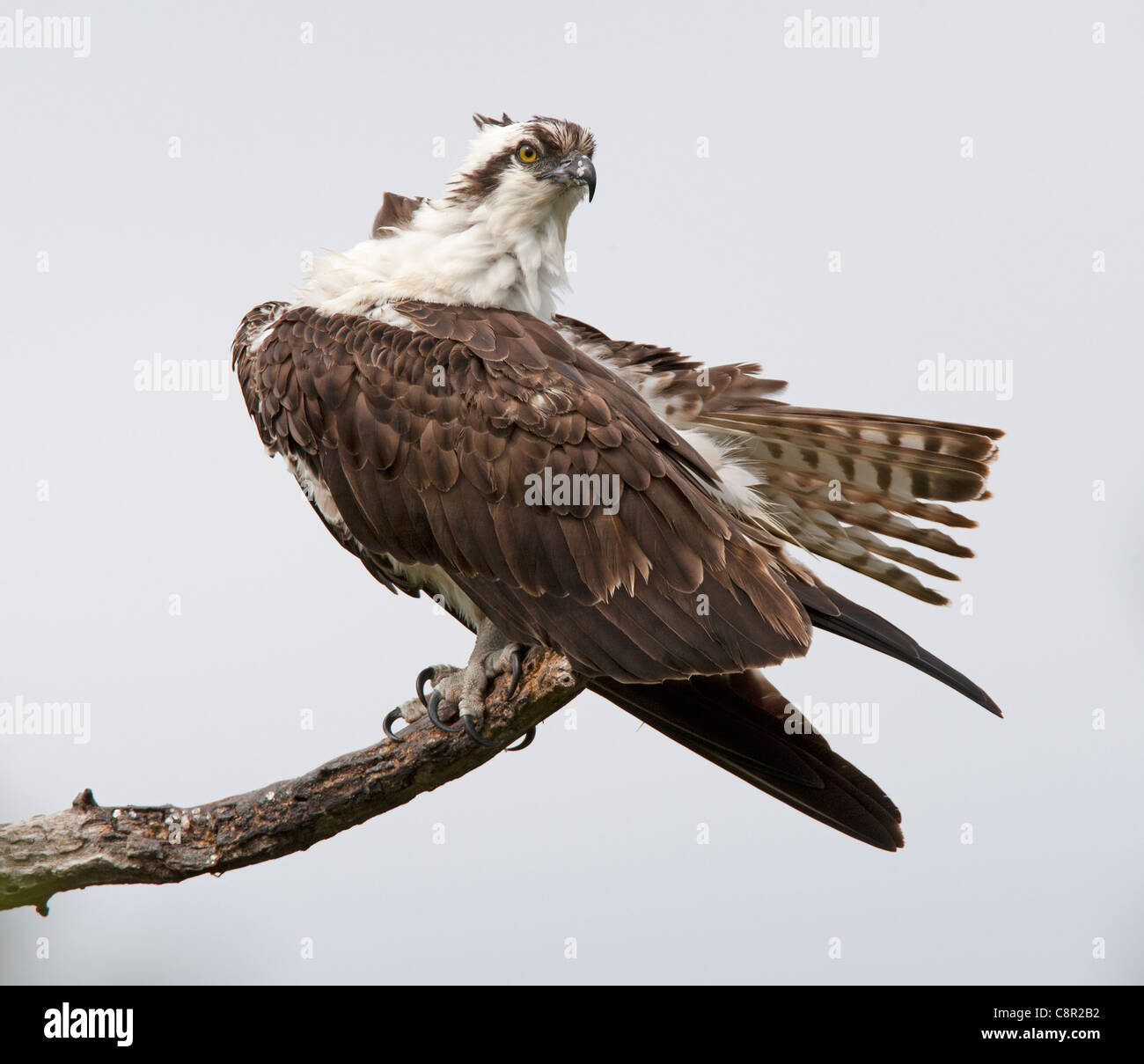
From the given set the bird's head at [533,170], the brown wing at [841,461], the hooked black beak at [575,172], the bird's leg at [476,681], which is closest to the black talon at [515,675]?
the bird's leg at [476,681]

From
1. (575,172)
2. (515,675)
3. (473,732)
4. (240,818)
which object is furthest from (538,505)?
(240,818)

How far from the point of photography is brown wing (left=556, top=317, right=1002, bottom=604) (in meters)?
5.48

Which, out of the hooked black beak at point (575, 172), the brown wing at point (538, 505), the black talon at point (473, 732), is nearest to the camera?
the brown wing at point (538, 505)

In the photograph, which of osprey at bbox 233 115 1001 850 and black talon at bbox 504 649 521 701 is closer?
osprey at bbox 233 115 1001 850

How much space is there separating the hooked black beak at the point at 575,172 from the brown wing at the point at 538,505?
76cm

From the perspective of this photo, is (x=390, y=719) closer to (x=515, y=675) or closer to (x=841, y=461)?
(x=515, y=675)

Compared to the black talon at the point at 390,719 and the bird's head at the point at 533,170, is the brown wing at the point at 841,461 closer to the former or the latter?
the bird's head at the point at 533,170

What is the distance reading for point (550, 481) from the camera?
4.76 m

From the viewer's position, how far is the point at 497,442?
4.79 m

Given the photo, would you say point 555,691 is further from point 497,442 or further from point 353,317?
point 353,317

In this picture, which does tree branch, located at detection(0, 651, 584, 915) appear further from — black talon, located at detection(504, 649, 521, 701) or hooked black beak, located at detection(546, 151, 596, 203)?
hooked black beak, located at detection(546, 151, 596, 203)

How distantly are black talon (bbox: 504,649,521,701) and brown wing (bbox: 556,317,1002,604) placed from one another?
1431 millimetres

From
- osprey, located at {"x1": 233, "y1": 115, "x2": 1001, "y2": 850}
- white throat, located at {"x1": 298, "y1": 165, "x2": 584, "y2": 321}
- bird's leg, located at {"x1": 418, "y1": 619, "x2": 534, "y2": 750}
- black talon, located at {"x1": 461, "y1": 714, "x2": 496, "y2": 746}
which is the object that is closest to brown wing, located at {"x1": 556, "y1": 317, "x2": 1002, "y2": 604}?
osprey, located at {"x1": 233, "y1": 115, "x2": 1001, "y2": 850}

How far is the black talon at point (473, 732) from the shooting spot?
4.89 m
